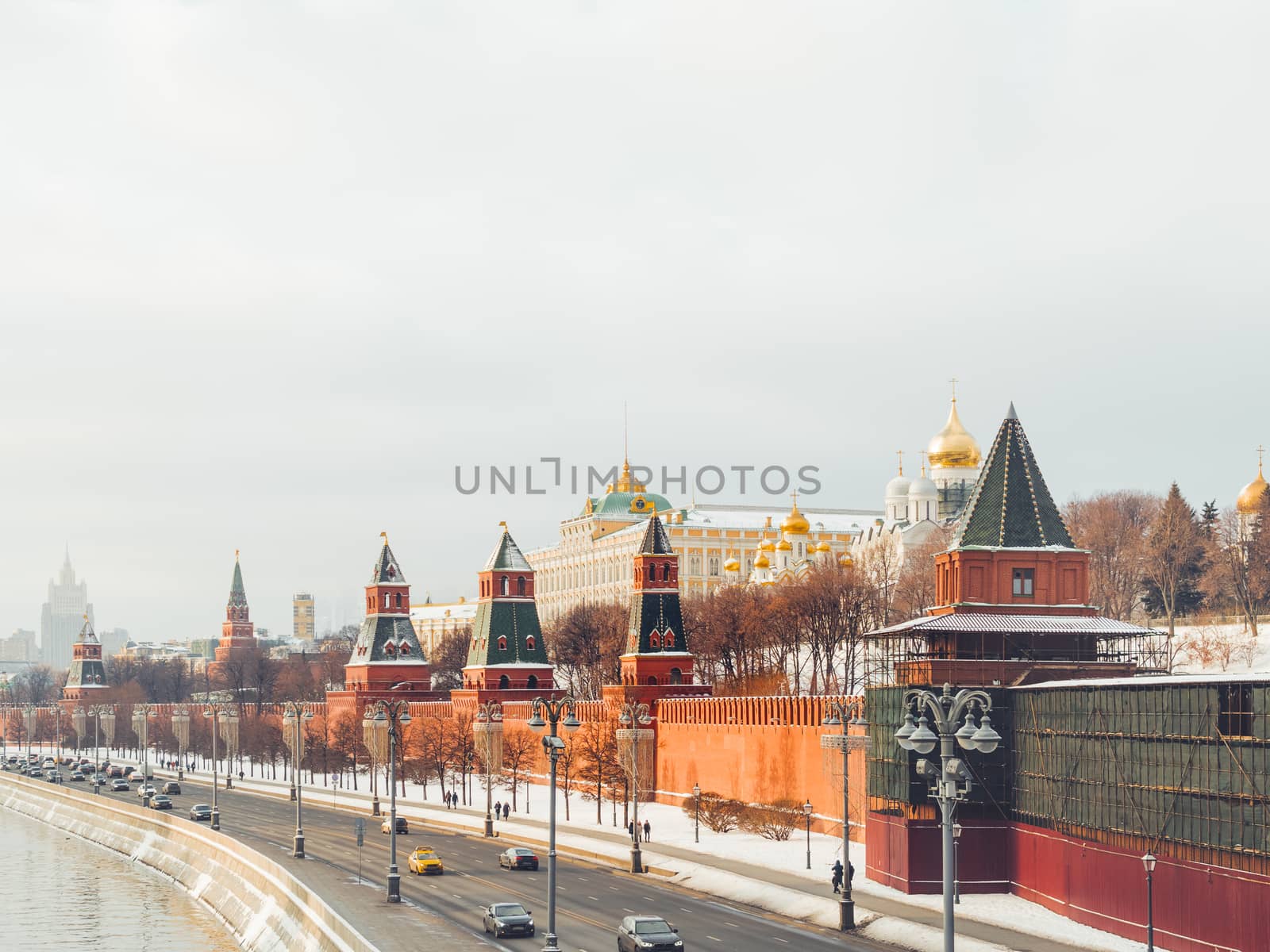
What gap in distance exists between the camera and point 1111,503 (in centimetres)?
12500

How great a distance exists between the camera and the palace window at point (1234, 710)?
39812mm

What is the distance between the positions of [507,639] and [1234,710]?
77.5 m

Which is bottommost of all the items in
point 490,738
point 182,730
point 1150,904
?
point 182,730

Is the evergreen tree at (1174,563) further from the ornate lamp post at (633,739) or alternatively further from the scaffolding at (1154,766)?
the scaffolding at (1154,766)

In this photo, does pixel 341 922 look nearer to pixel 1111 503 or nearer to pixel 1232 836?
pixel 1232 836

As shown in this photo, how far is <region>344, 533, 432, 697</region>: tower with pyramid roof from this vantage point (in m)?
128

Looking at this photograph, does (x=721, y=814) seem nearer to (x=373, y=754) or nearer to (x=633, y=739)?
(x=633, y=739)

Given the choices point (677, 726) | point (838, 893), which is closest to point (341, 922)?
point (838, 893)

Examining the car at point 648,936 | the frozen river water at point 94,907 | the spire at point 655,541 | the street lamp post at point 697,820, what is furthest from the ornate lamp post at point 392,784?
the spire at point 655,541

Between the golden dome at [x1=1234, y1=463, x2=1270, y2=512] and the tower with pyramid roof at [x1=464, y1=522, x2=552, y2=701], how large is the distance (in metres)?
47.0

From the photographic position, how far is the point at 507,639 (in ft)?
376

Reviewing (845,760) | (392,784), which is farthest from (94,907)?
(845,760)

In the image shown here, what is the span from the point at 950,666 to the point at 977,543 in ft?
21.4

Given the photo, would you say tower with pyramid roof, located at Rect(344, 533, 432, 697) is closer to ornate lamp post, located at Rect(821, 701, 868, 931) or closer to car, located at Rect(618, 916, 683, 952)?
ornate lamp post, located at Rect(821, 701, 868, 931)
